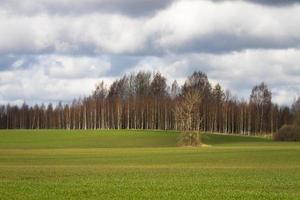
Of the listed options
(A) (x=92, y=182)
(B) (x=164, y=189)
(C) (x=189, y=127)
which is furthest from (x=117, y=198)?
(C) (x=189, y=127)

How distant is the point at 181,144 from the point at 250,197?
103263mm

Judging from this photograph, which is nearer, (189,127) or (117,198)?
(117,198)

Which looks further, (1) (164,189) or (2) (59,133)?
(2) (59,133)

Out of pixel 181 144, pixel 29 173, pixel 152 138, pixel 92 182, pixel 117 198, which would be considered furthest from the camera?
pixel 152 138

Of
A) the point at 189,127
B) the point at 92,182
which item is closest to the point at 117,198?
the point at 92,182

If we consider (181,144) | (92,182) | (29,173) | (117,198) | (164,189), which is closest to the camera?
(117,198)

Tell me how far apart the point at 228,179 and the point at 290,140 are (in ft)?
389

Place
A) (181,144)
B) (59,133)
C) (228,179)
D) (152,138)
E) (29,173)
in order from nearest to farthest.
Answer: (228,179) → (29,173) → (181,144) → (152,138) → (59,133)

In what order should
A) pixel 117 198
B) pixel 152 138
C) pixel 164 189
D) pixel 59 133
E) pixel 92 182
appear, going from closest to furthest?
pixel 117 198 < pixel 164 189 < pixel 92 182 < pixel 152 138 < pixel 59 133

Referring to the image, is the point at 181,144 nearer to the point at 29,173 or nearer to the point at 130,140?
the point at 130,140

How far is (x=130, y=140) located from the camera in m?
152

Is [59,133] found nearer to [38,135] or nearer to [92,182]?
[38,135]

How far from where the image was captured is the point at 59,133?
561 feet

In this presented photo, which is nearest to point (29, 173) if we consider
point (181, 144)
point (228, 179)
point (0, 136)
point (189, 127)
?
point (228, 179)
